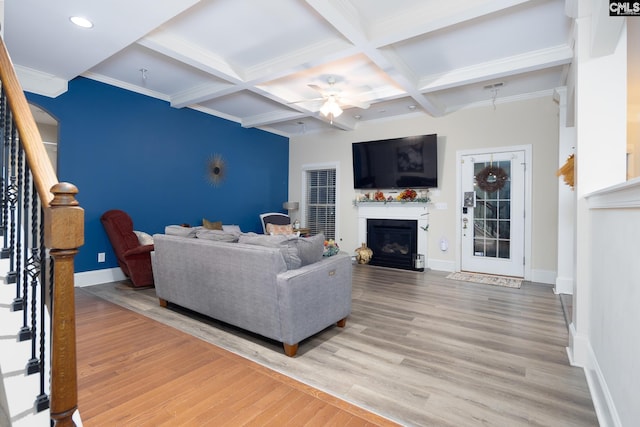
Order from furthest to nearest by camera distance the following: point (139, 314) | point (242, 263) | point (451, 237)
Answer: point (451, 237), point (139, 314), point (242, 263)

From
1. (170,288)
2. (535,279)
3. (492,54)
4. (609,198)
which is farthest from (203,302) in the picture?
(535,279)

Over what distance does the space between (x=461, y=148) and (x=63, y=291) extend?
582cm

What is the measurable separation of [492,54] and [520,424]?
12.3ft

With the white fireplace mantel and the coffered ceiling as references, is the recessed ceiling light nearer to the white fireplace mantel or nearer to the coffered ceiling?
the coffered ceiling

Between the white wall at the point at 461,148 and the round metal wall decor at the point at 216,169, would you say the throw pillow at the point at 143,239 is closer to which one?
the round metal wall decor at the point at 216,169

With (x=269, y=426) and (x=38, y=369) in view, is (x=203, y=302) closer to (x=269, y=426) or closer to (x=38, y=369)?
(x=269, y=426)

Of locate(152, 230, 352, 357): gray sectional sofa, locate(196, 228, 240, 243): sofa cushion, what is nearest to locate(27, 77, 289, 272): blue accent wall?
locate(152, 230, 352, 357): gray sectional sofa

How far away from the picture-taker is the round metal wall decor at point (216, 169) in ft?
19.5

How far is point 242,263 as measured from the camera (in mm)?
2721

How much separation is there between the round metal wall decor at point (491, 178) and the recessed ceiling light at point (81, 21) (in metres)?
5.52

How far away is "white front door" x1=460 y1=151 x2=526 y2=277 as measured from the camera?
5148mm

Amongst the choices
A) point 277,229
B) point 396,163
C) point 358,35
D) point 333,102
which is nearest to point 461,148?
point 396,163

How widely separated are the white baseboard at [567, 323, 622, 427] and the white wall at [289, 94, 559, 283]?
2.91 metres

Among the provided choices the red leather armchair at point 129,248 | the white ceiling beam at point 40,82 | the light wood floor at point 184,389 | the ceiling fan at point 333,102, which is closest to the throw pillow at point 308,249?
the light wood floor at point 184,389
